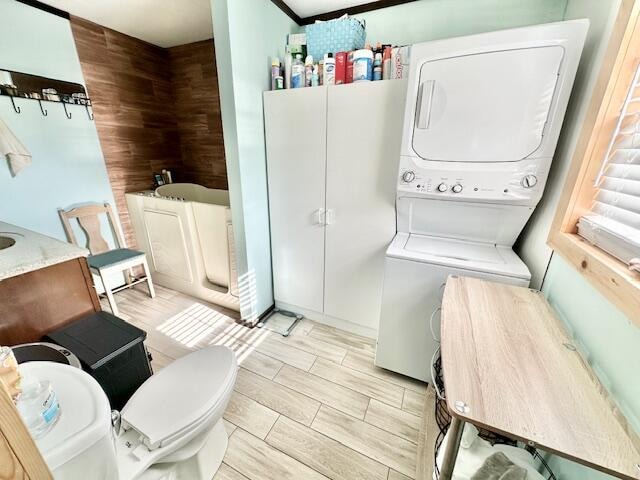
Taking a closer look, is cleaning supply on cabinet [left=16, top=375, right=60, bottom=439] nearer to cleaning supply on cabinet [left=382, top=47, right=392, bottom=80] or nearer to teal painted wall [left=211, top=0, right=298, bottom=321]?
teal painted wall [left=211, top=0, right=298, bottom=321]

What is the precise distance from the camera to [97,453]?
0.63 meters

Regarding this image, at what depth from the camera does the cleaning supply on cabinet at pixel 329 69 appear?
1.57 metres

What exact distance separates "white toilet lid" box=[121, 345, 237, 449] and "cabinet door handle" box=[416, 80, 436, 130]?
1.46m

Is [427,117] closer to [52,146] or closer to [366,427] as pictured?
[366,427]

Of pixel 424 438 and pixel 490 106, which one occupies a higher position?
pixel 490 106

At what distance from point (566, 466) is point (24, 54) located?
3702 millimetres

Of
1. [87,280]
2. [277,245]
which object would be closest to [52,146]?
[87,280]

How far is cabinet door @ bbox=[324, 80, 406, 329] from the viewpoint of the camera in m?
1.51

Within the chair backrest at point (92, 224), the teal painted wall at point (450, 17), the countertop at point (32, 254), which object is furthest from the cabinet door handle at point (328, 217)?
the chair backrest at point (92, 224)

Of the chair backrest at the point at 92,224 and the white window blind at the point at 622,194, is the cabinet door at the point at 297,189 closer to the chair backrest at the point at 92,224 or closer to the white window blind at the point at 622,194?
the white window blind at the point at 622,194

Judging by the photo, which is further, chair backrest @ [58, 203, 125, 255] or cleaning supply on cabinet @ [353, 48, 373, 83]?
chair backrest @ [58, 203, 125, 255]

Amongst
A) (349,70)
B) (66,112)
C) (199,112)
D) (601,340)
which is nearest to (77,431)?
(601,340)

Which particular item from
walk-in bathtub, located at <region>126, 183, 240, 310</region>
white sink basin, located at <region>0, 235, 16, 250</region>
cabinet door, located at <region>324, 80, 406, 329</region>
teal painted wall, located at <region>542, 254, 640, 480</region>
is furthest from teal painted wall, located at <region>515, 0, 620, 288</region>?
white sink basin, located at <region>0, 235, 16, 250</region>

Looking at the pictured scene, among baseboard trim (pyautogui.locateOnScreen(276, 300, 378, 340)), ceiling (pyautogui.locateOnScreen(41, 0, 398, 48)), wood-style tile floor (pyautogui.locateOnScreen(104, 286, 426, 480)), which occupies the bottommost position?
wood-style tile floor (pyautogui.locateOnScreen(104, 286, 426, 480))
